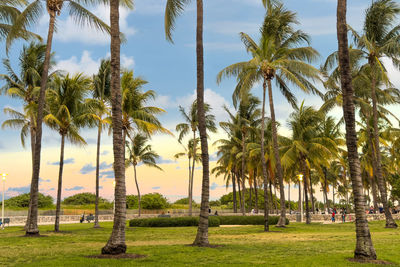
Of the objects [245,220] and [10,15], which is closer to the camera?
[10,15]

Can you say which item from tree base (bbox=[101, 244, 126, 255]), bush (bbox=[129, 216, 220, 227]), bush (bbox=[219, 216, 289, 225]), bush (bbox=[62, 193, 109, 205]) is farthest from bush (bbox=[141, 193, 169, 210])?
tree base (bbox=[101, 244, 126, 255])

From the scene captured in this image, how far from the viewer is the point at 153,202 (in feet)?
200

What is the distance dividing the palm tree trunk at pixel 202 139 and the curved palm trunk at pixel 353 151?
573 cm

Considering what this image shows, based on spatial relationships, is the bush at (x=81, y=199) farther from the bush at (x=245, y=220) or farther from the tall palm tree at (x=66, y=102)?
the tall palm tree at (x=66, y=102)

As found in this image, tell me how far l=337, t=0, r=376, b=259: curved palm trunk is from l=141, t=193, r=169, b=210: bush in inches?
2031

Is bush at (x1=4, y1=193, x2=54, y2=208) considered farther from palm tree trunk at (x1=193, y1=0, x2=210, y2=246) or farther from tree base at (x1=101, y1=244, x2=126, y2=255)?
tree base at (x1=101, y1=244, x2=126, y2=255)

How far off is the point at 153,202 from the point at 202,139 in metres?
47.1

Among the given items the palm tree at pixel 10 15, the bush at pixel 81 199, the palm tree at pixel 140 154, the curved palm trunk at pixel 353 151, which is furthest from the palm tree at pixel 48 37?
the bush at pixel 81 199

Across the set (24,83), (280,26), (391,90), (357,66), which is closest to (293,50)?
(280,26)

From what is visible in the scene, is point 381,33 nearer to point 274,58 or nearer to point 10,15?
point 274,58

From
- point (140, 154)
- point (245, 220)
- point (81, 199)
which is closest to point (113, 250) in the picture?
point (245, 220)

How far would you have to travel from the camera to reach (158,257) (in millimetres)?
11812

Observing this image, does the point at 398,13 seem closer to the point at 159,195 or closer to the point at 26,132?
the point at 26,132

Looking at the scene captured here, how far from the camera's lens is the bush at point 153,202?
61.0 m
